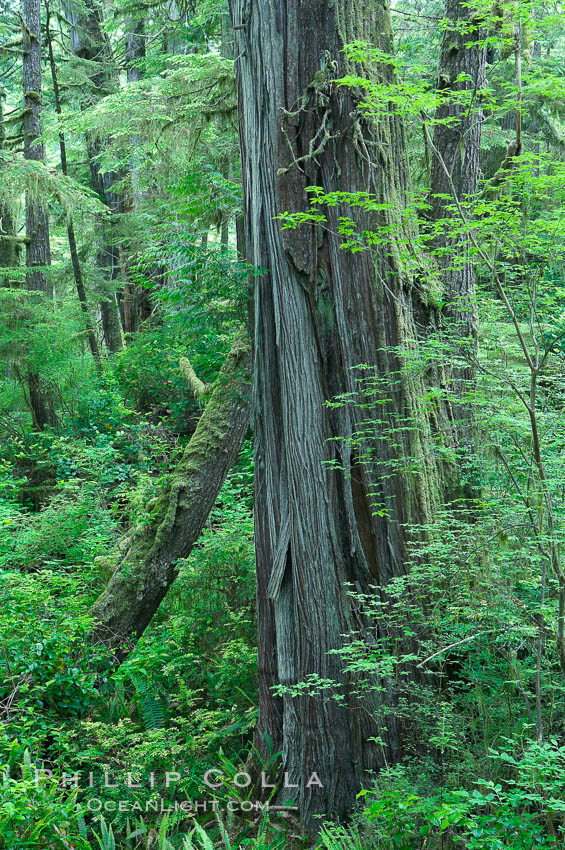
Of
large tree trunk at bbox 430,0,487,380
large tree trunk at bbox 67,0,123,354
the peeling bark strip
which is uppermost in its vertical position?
large tree trunk at bbox 67,0,123,354

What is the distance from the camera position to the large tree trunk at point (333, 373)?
13.4 feet

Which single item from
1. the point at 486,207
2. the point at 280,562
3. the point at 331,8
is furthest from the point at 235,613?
the point at 331,8

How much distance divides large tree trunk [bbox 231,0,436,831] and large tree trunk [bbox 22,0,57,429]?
7505mm

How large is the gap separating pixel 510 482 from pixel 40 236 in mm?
10547

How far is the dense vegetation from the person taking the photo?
10.5 feet

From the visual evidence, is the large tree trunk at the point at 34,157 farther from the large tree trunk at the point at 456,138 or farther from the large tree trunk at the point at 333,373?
the large tree trunk at the point at 456,138

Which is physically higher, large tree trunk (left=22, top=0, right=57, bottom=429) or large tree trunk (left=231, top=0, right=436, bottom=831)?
large tree trunk (left=22, top=0, right=57, bottom=429)

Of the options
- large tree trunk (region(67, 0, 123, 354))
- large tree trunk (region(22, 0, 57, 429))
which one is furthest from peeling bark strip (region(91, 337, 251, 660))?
large tree trunk (region(67, 0, 123, 354))

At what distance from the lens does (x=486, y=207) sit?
3111 millimetres

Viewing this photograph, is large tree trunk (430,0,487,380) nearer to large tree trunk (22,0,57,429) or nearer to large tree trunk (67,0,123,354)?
large tree trunk (22,0,57,429)

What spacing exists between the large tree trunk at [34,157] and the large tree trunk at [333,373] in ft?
24.6

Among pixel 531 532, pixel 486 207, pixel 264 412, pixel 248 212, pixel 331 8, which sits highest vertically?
pixel 331 8

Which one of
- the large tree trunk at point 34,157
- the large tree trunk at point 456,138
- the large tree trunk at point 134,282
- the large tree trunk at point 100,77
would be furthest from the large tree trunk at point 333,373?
Result: the large tree trunk at point 100,77

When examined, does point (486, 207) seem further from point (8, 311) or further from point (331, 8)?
point (8, 311)
